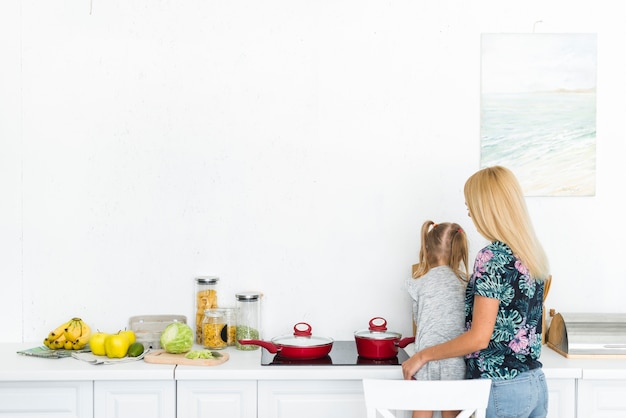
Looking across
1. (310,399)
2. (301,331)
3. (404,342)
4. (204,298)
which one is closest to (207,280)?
(204,298)

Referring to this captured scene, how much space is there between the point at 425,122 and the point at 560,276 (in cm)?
80

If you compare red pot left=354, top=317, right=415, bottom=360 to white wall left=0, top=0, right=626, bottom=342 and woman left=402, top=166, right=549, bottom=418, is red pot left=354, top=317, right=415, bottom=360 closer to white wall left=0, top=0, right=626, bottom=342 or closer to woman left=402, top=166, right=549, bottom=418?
white wall left=0, top=0, right=626, bottom=342

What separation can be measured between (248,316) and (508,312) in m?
1.02

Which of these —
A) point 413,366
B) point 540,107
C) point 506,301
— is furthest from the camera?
point 540,107

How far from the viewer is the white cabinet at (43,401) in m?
2.16

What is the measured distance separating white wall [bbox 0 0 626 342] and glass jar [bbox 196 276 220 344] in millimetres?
57

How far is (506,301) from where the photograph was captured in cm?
185

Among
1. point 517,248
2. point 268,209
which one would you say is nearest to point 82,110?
point 268,209

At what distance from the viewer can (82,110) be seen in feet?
8.48

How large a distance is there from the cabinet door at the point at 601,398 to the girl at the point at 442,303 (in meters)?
0.42

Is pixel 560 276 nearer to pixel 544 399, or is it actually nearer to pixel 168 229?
pixel 544 399

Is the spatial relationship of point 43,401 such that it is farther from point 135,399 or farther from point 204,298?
point 204,298

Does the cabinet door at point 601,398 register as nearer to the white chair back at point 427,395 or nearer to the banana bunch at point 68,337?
the white chair back at point 427,395

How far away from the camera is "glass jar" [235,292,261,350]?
2.47 metres
